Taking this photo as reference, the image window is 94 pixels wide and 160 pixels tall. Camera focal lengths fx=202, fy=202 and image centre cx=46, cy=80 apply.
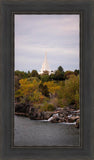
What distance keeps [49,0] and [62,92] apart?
2.13ft

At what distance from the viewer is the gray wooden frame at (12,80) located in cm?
139

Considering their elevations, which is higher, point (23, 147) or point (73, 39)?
point (73, 39)

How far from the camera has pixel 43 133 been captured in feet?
4.71

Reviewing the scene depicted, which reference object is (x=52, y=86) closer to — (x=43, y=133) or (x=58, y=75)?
(x=58, y=75)

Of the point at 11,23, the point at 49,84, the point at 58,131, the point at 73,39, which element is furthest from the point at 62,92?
the point at 11,23

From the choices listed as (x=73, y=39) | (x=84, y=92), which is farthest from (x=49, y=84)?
(x=73, y=39)

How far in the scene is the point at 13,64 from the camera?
142 cm

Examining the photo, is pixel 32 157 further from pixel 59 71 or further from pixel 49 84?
pixel 59 71

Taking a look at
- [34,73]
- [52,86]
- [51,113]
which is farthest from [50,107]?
[34,73]

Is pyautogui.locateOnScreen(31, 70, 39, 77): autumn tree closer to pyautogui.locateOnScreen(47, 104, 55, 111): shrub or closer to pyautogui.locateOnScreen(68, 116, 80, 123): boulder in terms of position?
pyautogui.locateOnScreen(47, 104, 55, 111): shrub

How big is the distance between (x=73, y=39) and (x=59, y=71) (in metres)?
0.25

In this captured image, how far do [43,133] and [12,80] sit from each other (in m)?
0.44

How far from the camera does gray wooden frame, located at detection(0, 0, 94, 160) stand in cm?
139

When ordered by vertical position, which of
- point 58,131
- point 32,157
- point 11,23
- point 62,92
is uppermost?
point 11,23
